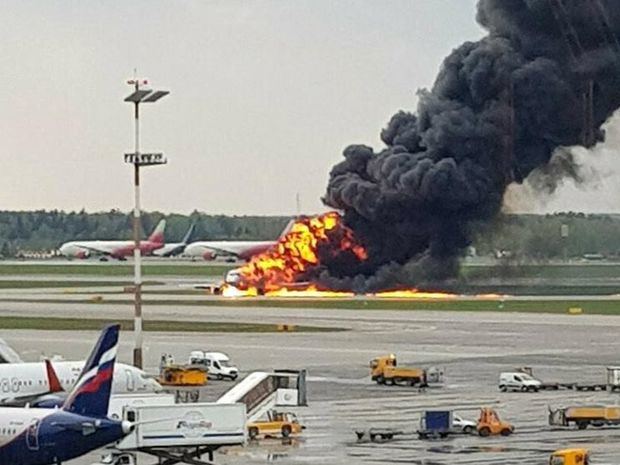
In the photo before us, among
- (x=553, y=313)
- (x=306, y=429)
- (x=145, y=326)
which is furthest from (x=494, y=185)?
(x=306, y=429)

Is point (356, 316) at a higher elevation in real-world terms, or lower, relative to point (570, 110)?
lower

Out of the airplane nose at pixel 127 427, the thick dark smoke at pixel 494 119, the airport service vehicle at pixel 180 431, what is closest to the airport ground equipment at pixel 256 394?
the airport service vehicle at pixel 180 431

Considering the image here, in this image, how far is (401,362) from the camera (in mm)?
110062

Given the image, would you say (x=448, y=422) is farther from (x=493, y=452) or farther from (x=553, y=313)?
(x=553, y=313)

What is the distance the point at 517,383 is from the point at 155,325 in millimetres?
56496

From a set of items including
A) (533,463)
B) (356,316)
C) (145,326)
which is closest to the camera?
(533,463)

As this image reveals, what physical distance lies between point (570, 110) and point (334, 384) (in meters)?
97.0

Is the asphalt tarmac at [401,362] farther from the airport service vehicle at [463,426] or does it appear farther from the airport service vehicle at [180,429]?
the airport service vehicle at [180,429]

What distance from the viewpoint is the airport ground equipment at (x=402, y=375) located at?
9812 cm

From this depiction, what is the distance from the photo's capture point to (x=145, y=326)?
14400cm

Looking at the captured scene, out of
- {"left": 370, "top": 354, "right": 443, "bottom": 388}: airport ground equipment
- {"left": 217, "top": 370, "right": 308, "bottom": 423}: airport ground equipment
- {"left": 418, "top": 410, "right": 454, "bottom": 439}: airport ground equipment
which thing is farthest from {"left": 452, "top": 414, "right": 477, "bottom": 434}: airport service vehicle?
{"left": 370, "top": 354, "right": 443, "bottom": 388}: airport ground equipment

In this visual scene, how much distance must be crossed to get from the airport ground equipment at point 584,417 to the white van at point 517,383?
1577 cm

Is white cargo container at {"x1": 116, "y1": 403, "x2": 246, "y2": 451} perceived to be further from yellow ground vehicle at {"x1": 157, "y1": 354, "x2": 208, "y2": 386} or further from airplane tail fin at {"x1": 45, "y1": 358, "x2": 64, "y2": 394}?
yellow ground vehicle at {"x1": 157, "y1": 354, "x2": 208, "y2": 386}

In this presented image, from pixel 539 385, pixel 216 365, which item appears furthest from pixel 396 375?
pixel 216 365
